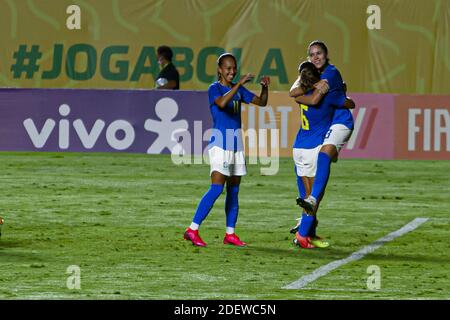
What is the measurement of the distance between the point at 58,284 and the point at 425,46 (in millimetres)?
14451

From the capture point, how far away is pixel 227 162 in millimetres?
13367

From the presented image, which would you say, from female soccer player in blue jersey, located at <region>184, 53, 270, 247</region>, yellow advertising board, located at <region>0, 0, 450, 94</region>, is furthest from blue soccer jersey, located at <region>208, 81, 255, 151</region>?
yellow advertising board, located at <region>0, 0, 450, 94</region>

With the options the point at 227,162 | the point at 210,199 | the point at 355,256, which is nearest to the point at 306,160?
the point at 227,162

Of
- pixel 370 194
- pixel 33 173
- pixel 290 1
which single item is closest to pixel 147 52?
pixel 290 1

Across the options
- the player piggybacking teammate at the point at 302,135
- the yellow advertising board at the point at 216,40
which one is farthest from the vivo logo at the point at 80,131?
the player piggybacking teammate at the point at 302,135

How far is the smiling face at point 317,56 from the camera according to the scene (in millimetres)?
13788

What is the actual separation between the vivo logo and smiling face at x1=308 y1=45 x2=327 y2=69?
29.5 ft

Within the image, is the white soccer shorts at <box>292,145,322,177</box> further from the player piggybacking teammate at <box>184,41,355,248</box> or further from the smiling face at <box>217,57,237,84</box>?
the smiling face at <box>217,57,237,84</box>

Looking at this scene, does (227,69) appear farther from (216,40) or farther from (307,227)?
(216,40)

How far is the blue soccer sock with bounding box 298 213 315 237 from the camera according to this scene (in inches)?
536

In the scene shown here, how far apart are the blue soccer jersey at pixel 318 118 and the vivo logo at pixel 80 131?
8882mm

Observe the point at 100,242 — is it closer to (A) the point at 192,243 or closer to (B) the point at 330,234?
(A) the point at 192,243

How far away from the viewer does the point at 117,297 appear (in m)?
10.4
